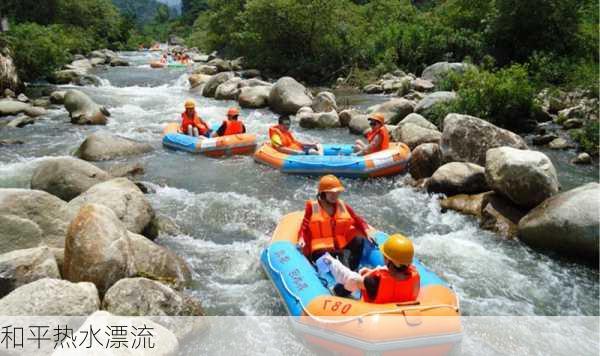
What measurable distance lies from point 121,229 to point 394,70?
18026 mm

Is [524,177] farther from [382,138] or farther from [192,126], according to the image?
[192,126]

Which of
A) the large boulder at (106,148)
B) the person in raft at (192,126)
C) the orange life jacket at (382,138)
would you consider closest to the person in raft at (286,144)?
the orange life jacket at (382,138)

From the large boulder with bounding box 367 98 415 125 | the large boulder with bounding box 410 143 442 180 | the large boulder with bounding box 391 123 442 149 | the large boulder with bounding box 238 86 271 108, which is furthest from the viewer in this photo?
the large boulder with bounding box 238 86 271 108

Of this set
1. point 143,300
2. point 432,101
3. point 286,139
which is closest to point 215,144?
point 286,139

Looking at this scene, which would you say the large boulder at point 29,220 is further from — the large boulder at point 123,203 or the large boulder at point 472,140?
the large boulder at point 472,140

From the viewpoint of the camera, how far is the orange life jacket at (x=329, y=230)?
550 centimetres

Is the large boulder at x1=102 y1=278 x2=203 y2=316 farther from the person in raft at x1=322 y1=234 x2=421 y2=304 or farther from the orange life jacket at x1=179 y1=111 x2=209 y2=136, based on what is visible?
the orange life jacket at x1=179 y1=111 x2=209 y2=136

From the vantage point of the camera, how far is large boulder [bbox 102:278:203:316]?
173 inches

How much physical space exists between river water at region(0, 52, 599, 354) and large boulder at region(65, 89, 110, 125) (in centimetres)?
65

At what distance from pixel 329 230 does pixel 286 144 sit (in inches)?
204

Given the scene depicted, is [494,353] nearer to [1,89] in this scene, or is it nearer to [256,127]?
[256,127]

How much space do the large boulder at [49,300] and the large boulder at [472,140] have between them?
673 cm

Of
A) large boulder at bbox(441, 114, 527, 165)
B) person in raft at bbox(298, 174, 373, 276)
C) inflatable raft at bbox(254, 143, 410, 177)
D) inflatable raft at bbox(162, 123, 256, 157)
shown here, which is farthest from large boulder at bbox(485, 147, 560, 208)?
inflatable raft at bbox(162, 123, 256, 157)

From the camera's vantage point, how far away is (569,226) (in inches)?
254
